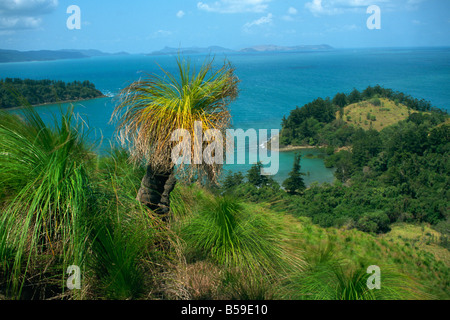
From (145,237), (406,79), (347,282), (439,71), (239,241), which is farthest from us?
(439,71)

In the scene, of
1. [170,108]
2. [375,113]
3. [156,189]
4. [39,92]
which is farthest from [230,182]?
[375,113]

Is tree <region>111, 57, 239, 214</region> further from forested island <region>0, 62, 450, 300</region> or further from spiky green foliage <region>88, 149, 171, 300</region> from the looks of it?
spiky green foliage <region>88, 149, 171, 300</region>

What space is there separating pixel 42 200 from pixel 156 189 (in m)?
1.59

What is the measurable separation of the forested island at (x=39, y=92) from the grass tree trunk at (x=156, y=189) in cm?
129

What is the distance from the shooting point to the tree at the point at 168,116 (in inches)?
153

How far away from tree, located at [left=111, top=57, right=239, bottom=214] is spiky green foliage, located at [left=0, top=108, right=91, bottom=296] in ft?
2.86

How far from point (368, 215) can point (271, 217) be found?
77.3 ft

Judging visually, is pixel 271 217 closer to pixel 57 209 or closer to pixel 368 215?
pixel 57 209

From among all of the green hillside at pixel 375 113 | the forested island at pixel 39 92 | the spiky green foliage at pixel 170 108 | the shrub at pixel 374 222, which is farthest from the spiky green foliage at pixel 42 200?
the green hillside at pixel 375 113

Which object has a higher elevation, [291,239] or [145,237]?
[145,237]

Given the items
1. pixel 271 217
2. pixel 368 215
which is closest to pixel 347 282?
pixel 271 217

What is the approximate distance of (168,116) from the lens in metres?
3.92

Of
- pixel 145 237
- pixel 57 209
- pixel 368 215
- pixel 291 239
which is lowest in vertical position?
pixel 368 215
